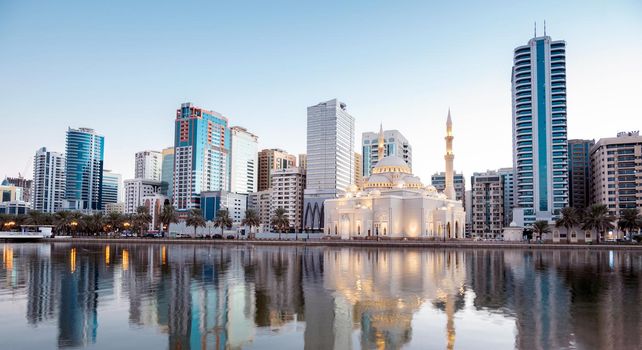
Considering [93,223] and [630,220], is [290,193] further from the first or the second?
[630,220]

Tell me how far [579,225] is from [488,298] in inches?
2919

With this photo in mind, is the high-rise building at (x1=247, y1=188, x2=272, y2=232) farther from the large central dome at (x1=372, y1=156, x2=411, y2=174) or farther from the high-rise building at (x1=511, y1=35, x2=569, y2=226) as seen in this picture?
the high-rise building at (x1=511, y1=35, x2=569, y2=226)

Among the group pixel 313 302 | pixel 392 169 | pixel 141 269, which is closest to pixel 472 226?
pixel 392 169

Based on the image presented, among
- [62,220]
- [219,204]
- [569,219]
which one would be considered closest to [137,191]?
[219,204]

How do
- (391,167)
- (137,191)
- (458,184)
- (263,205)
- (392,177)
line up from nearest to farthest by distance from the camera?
1. (392,177)
2. (391,167)
3. (263,205)
4. (458,184)
5. (137,191)

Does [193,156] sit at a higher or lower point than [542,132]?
lower

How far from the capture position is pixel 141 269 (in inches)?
1476

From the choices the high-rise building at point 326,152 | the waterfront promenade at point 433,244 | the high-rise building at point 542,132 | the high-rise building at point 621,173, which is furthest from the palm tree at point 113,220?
the high-rise building at point 621,173

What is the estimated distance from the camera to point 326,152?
159 meters

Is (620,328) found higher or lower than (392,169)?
lower

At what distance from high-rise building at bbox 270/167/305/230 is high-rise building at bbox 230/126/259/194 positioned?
2799 centimetres

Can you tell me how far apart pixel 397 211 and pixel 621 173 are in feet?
170

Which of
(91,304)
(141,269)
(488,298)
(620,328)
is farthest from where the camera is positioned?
(141,269)

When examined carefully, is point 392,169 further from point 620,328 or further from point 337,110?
point 620,328
